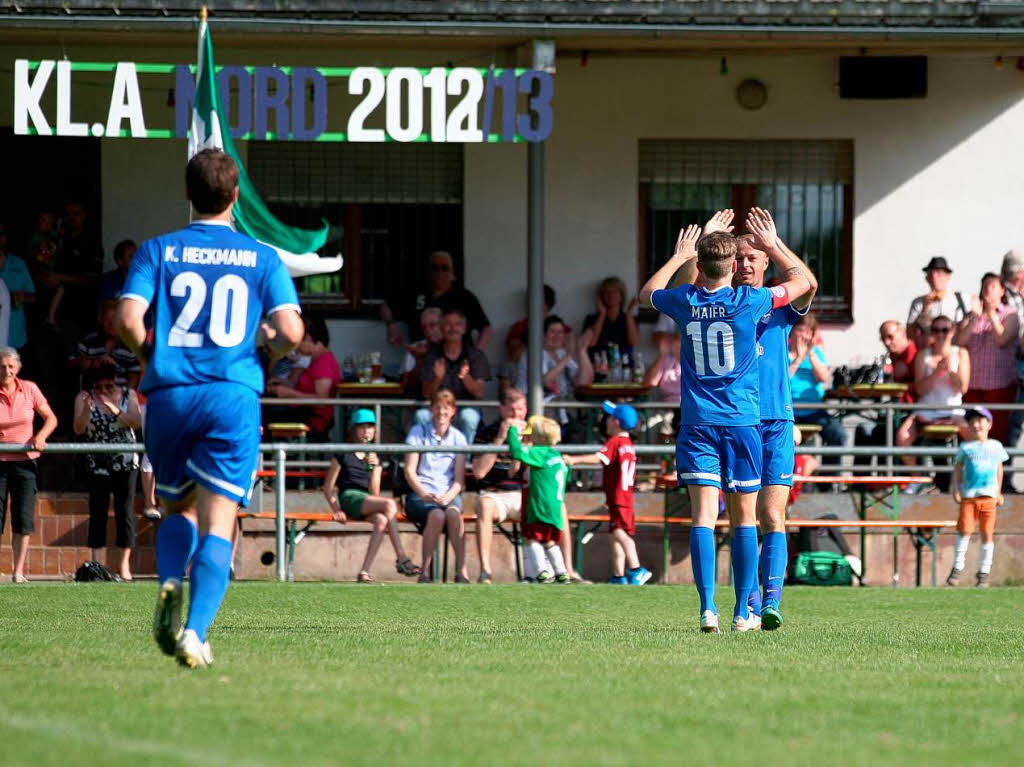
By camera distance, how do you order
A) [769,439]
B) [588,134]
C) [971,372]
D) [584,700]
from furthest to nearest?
[588,134], [971,372], [769,439], [584,700]

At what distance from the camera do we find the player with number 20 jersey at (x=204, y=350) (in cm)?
626

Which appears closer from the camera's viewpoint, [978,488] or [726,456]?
[726,456]

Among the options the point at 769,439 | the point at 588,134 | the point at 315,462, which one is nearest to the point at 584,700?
the point at 769,439

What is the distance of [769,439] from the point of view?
28.2 feet

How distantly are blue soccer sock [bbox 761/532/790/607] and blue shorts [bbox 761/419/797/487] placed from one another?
11.5 inches

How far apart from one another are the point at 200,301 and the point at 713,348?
290cm

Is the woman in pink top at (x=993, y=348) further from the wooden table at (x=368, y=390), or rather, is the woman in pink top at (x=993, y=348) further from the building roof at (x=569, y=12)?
the wooden table at (x=368, y=390)

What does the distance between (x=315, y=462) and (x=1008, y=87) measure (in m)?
8.51

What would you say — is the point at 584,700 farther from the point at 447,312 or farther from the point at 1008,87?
the point at 1008,87

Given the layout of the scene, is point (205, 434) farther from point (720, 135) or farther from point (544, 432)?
point (720, 135)

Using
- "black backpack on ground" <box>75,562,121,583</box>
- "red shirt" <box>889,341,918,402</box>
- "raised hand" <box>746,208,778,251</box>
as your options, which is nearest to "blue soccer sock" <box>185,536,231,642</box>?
"raised hand" <box>746,208,778,251</box>

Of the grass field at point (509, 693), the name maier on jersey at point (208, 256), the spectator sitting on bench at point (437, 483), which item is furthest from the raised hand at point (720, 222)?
the spectator sitting on bench at point (437, 483)

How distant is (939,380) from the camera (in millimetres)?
16281

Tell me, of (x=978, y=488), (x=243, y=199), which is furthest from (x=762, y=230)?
(x=978, y=488)
